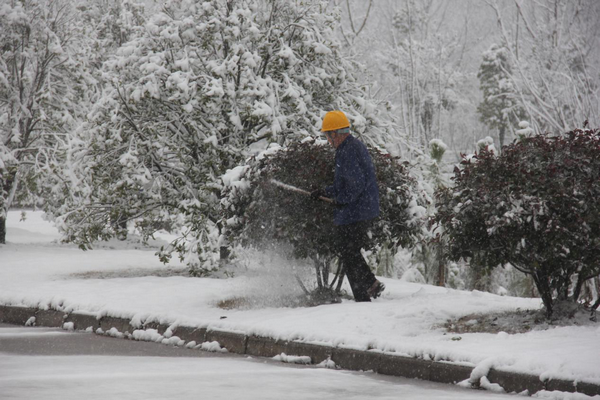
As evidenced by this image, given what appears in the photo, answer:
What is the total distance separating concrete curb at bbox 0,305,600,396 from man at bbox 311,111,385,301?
1.56 m

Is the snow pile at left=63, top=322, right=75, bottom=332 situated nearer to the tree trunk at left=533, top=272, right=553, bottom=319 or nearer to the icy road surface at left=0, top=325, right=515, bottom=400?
the icy road surface at left=0, top=325, right=515, bottom=400

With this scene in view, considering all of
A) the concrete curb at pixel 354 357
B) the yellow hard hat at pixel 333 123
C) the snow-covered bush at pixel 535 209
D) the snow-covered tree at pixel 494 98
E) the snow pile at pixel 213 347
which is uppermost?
the snow-covered tree at pixel 494 98

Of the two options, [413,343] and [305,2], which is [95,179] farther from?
[413,343]

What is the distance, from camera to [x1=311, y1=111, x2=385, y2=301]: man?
7.71 meters

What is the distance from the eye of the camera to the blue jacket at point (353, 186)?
7.69m

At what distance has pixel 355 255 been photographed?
794 cm

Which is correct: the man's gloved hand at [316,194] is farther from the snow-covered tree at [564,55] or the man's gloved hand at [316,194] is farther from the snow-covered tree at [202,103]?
the snow-covered tree at [202,103]

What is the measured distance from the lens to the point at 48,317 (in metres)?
9.10

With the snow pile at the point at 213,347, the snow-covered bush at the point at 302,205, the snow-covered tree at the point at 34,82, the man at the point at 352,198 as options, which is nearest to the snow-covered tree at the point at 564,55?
the snow-covered bush at the point at 302,205

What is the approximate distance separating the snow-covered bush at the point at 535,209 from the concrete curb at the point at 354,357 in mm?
1321

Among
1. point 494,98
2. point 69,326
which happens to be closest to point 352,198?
point 69,326

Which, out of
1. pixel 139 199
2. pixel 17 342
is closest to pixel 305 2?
pixel 139 199

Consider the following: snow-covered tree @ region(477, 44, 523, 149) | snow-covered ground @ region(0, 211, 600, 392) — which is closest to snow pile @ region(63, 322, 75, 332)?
snow-covered ground @ region(0, 211, 600, 392)

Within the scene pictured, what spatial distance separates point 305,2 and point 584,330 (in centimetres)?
847
